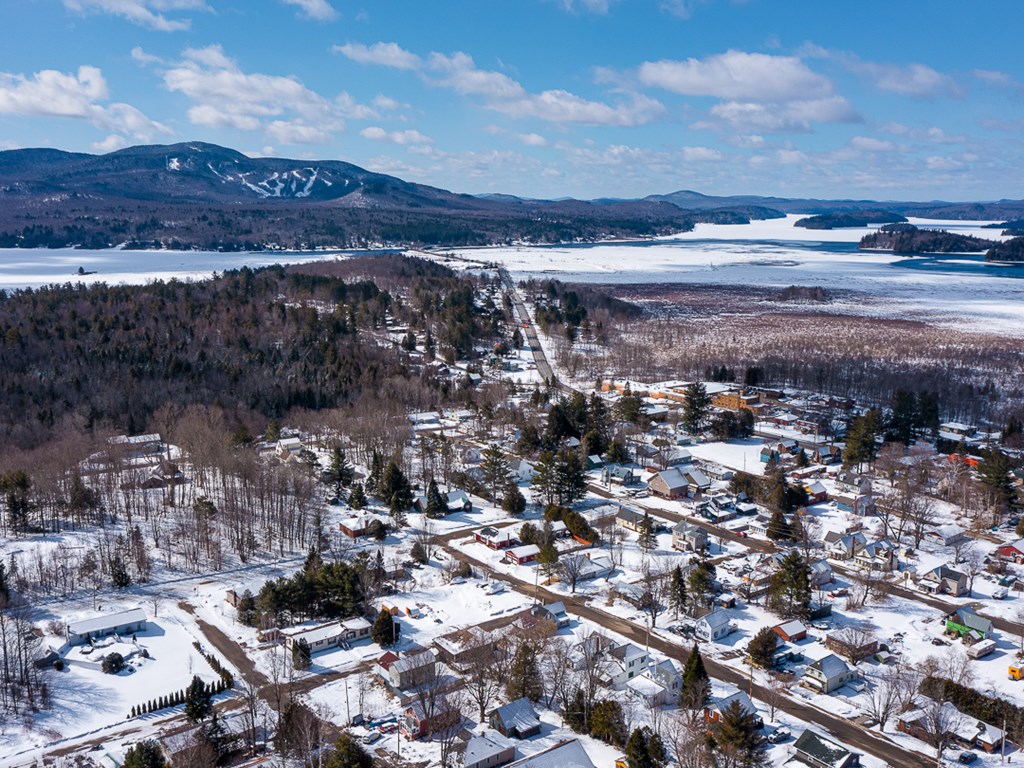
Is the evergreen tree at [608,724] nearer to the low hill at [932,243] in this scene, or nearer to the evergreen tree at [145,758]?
the evergreen tree at [145,758]

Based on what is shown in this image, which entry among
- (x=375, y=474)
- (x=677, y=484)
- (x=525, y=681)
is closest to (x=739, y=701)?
(x=525, y=681)

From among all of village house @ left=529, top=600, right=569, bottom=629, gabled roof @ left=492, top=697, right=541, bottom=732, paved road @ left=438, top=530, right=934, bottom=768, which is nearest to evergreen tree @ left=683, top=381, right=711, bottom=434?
paved road @ left=438, top=530, right=934, bottom=768

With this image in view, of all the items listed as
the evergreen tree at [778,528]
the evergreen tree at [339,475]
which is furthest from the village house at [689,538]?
the evergreen tree at [339,475]

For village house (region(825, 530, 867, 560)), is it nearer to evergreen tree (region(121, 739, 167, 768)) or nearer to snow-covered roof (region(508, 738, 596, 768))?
snow-covered roof (region(508, 738, 596, 768))

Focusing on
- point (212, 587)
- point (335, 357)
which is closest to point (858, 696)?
point (212, 587)

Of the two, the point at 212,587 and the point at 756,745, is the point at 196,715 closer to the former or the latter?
the point at 212,587

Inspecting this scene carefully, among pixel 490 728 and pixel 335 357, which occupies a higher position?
pixel 335 357
